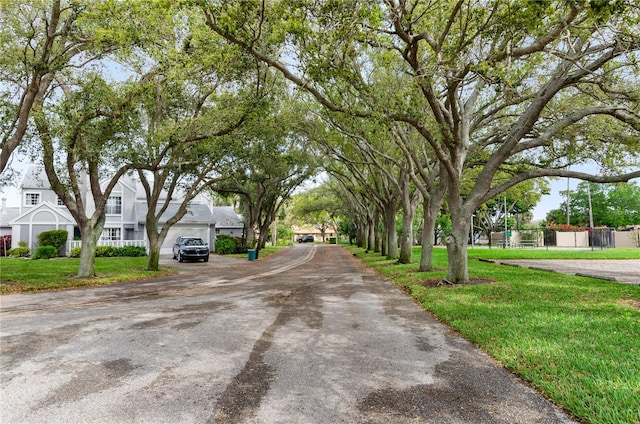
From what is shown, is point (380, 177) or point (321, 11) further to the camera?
point (380, 177)

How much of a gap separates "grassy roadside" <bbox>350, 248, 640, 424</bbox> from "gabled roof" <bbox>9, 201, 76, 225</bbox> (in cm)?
2993

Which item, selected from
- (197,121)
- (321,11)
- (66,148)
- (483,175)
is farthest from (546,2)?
(66,148)

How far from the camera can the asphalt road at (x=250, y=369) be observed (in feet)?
11.8

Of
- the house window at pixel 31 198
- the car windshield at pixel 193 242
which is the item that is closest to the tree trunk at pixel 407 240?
the car windshield at pixel 193 242

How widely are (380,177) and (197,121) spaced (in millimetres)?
13268

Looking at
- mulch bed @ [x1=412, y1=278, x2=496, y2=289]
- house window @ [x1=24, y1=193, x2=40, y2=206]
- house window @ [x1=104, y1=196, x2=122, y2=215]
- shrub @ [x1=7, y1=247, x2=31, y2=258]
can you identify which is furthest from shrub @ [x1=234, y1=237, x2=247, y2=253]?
mulch bed @ [x1=412, y1=278, x2=496, y2=289]

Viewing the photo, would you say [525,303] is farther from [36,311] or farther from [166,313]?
[36,311]

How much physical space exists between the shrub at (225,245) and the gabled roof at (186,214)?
2.63m

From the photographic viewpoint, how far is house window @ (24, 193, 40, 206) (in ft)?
109

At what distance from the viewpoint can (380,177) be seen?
24.9 metres

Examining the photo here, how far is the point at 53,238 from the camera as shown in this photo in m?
27.2

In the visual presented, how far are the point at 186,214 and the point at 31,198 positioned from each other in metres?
12.6

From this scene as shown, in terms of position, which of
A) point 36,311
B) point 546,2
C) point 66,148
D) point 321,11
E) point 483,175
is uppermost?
point 321,11

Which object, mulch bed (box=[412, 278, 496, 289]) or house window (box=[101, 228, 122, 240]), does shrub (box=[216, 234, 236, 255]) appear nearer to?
house window (box=[101, 228, 122, 240])
